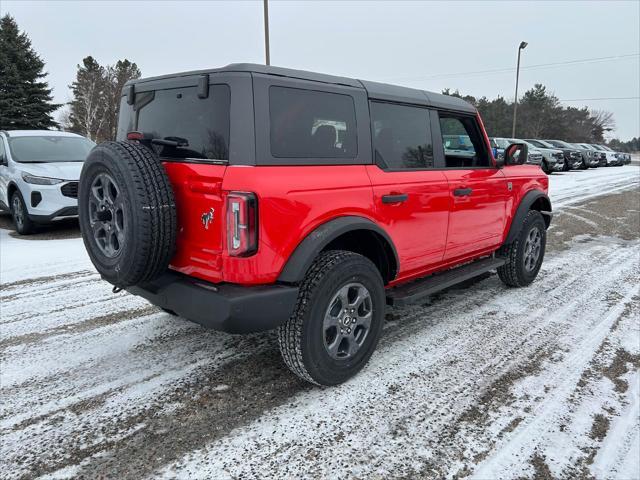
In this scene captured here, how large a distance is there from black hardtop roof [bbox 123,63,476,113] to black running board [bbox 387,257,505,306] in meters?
1.43

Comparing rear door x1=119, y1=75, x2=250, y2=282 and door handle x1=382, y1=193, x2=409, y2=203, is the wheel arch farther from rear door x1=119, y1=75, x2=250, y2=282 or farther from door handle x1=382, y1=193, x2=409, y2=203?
door handle x1=382, y1=193, x2=409, y2=203

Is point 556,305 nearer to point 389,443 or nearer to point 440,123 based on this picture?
point 440,123

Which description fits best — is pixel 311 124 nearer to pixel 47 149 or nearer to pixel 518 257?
pixel 518 257

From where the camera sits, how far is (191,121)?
8.76 feet

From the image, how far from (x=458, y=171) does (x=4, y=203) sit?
786 cm

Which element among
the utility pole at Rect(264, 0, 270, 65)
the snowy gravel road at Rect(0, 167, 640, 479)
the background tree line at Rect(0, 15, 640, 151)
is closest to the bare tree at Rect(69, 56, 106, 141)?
the background tree line at Rect(0, 15, 640, 151)

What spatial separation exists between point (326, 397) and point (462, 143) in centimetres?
260

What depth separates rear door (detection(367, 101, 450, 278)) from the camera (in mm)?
3111

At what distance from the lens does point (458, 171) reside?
3799 mm

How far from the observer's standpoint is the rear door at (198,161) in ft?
8.04

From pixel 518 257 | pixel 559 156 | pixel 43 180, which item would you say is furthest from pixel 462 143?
pixel 559 156

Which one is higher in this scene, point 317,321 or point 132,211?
point 132,211

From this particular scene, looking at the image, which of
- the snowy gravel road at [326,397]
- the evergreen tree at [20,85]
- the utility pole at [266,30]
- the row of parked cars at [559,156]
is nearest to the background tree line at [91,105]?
the evergreen tree at [20,85]

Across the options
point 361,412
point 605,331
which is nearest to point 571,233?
point 605,331
